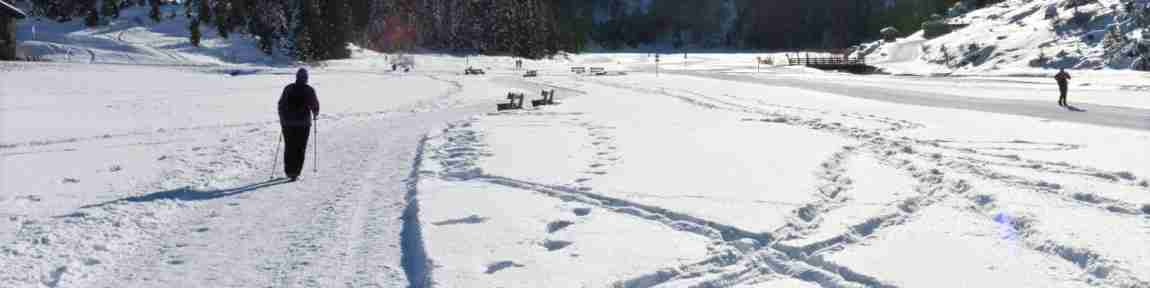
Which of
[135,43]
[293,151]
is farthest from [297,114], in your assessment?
[135,43]

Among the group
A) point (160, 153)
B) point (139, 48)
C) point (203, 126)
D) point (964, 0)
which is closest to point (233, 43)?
point (139, 48)

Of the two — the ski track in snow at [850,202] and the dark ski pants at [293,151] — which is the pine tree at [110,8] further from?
the dark ski pants at [293,151]

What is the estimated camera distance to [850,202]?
29.7 ft

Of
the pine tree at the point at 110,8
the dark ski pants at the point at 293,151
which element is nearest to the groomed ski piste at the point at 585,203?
the dark ski pants at the point at 293,151

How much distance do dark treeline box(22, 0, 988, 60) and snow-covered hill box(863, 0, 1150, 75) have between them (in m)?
38.0

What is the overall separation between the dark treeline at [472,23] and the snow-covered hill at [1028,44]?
38022 mm

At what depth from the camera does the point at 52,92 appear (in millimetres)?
29438

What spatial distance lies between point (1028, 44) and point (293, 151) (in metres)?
57.9

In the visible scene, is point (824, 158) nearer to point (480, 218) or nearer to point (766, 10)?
point (480, 218)

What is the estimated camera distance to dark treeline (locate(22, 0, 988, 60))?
6894 cm

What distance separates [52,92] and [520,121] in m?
18.0

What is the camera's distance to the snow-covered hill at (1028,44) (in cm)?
5084

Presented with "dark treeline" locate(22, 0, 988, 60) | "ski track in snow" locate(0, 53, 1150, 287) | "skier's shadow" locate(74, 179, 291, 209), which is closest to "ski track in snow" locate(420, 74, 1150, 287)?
"ski track in snow" locate(0, 53, 1150, 287)

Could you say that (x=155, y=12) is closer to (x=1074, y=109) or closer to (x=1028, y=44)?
(x=1028, y=44)
